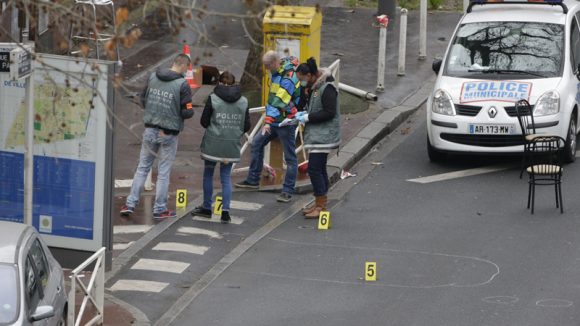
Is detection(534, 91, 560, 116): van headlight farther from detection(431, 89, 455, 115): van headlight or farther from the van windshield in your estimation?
detection(431, 89, 455, 115): van headlight

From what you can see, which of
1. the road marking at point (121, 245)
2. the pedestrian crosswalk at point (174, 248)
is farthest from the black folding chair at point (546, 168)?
the road marking at point (121, 245)

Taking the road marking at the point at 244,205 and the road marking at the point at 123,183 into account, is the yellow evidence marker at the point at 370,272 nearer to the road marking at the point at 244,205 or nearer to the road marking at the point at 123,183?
the road marking at the point at 244,205

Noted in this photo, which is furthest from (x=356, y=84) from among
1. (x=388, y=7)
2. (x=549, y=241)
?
(x=549, y=241)

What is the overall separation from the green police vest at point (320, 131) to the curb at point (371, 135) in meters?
1.45

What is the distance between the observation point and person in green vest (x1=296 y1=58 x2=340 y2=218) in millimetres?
15133

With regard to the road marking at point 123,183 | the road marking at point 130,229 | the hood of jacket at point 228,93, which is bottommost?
the road marking at point 130,229

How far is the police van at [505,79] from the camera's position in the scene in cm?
1727

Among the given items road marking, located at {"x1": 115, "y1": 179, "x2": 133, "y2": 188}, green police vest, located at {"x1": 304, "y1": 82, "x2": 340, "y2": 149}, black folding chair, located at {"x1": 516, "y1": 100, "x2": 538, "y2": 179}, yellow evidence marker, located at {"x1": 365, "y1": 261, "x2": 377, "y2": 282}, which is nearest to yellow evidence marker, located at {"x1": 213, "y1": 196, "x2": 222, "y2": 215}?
green police vest, located at {"x1": 304, "y1": 82, "x2": 340, "y2": 149}

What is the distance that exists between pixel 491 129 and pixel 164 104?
4.63 m

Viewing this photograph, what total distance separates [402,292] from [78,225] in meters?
3.19

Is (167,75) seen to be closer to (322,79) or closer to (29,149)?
(322,79)

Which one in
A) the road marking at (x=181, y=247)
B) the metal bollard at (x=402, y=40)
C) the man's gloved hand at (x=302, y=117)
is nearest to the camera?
the road marking at (x=181, y=247)

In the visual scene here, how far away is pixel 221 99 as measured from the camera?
49.1 ft

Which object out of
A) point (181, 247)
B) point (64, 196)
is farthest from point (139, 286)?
point (181, 247)
